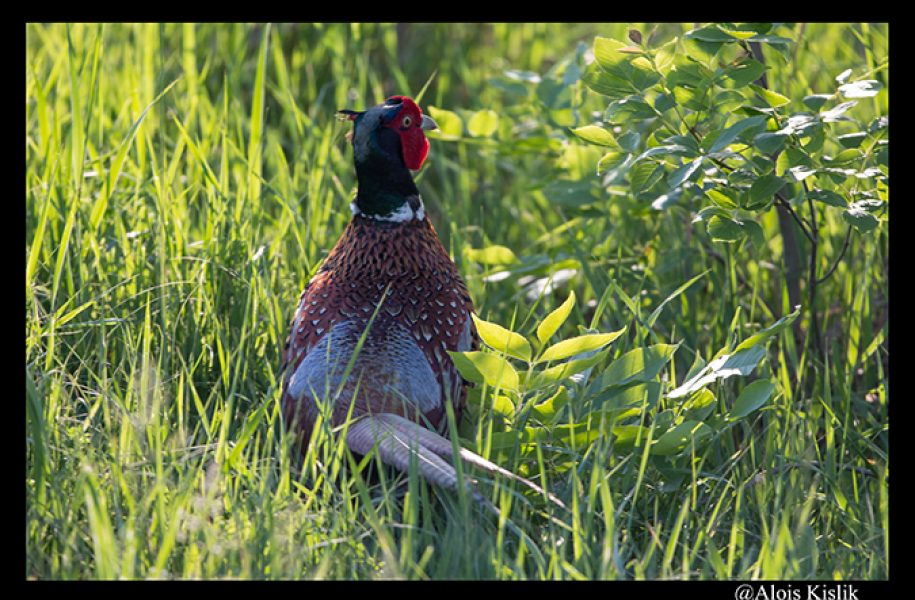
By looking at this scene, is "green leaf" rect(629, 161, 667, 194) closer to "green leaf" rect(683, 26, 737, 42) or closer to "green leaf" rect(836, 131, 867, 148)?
"green leaf" rect(683, 26, 737, 42)

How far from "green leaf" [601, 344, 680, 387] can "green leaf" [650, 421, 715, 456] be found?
0.48 ft

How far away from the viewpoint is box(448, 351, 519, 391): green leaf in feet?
8.39

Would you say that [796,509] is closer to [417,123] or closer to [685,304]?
[685,304]

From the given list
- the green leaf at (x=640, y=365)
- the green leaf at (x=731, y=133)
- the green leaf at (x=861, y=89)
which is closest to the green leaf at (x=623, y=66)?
the green leaf at (x=731, y=133)

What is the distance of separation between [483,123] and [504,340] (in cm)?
152

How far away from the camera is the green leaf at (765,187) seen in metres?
2.84

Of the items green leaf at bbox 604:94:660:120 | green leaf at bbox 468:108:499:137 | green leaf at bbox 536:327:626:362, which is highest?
green leaf at bbox 468:108:499:137

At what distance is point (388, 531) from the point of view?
2.43 m

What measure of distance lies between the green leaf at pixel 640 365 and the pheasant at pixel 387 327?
1.33ft

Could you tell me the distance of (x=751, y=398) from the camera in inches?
103

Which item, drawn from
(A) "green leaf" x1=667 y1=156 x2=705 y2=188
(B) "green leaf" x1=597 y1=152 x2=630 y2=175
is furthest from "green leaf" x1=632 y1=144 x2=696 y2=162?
(B) "green leaf" x1=597 y1=152 x2=630 y2=175

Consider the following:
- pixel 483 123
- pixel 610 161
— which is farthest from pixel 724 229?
pixel 483 123

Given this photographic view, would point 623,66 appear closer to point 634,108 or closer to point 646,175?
point 634,108

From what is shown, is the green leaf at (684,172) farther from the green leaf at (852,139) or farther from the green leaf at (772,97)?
the green leaf at (852,139)
